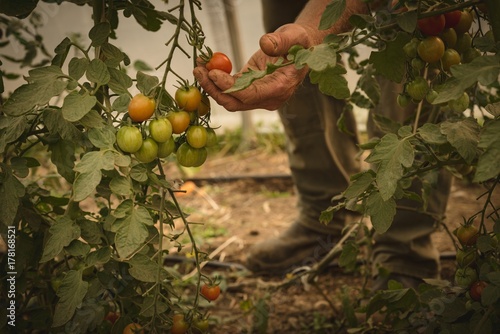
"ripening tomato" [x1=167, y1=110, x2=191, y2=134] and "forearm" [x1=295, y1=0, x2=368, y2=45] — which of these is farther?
"forearm" [x1=295, y1=0, x2=368, y2=45]

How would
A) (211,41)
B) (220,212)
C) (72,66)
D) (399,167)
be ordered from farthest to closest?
1. (211,41)
2. (220,212)
3. (72,66)
4. (399,167)

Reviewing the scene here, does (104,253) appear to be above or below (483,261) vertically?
above

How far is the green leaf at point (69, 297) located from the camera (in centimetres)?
91

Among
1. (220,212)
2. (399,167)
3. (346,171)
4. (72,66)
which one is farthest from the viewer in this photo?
(220,212)

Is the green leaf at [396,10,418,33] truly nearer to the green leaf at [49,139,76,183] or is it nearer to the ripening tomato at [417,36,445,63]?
the ripening tomato at [417,36,445,63]

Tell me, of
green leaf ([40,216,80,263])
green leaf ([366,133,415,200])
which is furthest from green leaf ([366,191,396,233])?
green leaf ([40,216,80,263])

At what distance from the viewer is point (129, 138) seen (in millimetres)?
871

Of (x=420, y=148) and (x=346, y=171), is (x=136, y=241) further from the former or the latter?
(x=346, y=171)

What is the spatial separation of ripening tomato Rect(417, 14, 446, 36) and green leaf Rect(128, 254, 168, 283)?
23.8 inches

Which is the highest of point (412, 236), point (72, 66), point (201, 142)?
point (72, 66)

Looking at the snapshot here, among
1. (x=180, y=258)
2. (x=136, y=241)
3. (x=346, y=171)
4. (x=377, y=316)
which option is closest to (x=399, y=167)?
(x=136, y=241)

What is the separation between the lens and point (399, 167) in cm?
80

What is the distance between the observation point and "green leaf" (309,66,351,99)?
82cm

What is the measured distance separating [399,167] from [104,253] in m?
0.53
